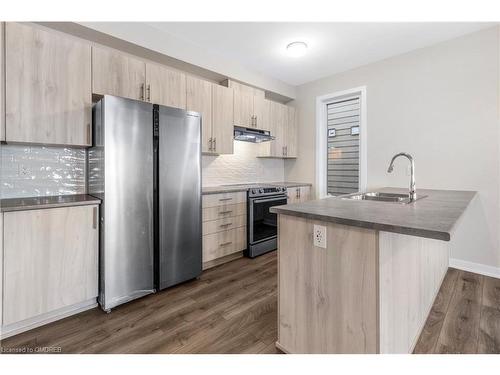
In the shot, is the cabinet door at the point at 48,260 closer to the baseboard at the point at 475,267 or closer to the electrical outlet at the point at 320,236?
the electrical outlet at the point at 320,236

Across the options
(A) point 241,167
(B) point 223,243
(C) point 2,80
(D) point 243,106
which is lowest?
(B) point 223,243

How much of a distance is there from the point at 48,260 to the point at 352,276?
2.03m

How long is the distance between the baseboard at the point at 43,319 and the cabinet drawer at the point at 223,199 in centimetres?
136

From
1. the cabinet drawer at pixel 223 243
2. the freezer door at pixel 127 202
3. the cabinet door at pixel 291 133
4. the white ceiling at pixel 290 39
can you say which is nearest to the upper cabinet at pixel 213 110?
the white ceiling at pixel 290 39

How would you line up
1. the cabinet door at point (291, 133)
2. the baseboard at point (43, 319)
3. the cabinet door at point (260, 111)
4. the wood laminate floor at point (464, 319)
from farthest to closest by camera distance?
the cabinet door at point (291, 133)
the cabinet door at point (260, 111)
the baseboard at point (43, 319)
the wood laminate floor at point (464, 319)

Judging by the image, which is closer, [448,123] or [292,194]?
[448,123]

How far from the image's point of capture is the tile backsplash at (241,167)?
358 centimetres

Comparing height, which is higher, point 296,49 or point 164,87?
point 296,49

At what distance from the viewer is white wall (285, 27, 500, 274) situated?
8.68ft

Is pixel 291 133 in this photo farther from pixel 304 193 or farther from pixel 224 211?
pixel 224 211

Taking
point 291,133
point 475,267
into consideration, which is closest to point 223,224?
point 291,133

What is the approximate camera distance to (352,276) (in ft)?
4.01
